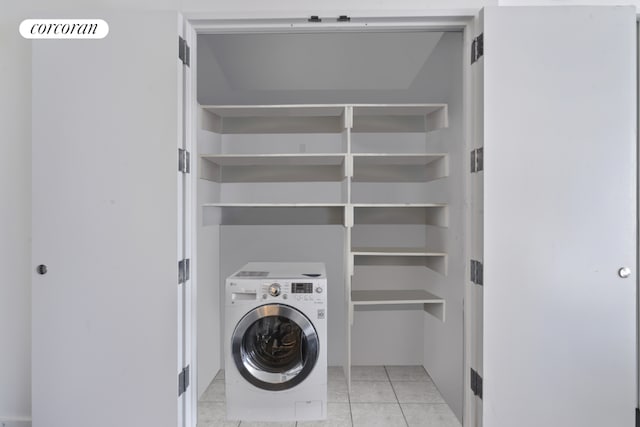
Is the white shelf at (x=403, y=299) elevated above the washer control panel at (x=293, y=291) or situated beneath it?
situated beneath

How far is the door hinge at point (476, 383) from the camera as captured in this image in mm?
1838

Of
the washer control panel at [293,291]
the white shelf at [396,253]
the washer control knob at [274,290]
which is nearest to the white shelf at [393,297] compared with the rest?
the white shelf at [396,253]

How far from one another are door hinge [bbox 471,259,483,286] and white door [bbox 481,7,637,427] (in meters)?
0.06

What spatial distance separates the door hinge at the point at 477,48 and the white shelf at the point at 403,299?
1573 millimetres

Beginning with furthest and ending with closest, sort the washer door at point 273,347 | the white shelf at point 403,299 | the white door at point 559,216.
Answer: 1. the white shelf at point 403,299
2. the washer door at point 273,347
3. the white door at point 559,216

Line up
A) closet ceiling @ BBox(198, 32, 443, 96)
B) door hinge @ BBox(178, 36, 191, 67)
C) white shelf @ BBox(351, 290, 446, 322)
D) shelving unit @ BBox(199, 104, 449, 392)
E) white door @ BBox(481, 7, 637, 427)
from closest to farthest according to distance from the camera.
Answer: white door @ BBox(481, 7, 637, 427) → door hinge @ BBox(178, 36, 191, 67) → closet ceiling @ BBox(198, 32, 443, 96) → white shelf @ BBox(351, 290, 446, 322) → shelving unit @ BBox(199, 104, 449, 392)

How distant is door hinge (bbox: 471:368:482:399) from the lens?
1838mm

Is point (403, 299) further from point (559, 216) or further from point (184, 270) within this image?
point (184, 270)

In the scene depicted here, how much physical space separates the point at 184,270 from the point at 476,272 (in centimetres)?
145
